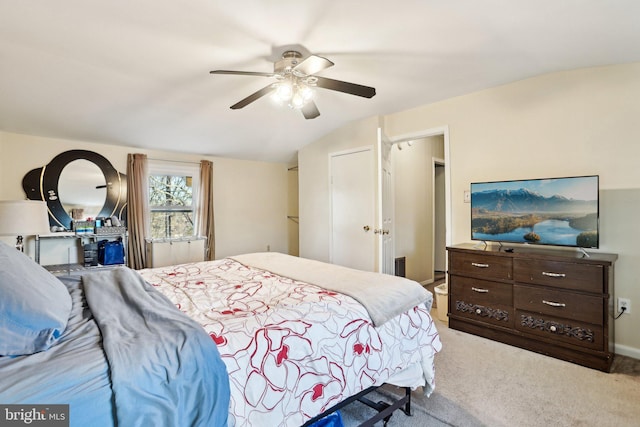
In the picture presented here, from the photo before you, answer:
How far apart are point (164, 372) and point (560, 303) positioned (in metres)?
2.79

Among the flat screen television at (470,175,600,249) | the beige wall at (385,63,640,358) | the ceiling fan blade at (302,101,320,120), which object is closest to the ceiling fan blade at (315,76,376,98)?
the ceiling fan blade at (302,101,320,120)

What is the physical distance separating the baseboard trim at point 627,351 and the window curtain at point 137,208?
5.04 m

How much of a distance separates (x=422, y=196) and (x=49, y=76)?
4609mm

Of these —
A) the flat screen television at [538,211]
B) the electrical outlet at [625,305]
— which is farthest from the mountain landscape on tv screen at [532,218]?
the electrical outlet at [625,305]

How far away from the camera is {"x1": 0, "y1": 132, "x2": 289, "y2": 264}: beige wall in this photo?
3461 millimetres

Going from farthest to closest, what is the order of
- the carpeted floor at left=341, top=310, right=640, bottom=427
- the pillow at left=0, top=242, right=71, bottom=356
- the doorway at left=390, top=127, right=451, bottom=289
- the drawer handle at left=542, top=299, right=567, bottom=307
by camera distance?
the doorway at left=390, top=127, right=451, bottom=289, the drawer handle at left=542, top=299, right=567, bottom=307, the carpeted floor at left=341, top=310, right=640, bottom=427, the pillow at left=0, top=242, right=71, bottom=356

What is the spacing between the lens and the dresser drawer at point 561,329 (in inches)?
91.4

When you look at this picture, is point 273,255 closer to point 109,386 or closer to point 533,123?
point 109,386

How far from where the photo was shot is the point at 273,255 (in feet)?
9.68

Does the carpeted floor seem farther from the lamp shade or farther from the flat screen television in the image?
the lamp shade

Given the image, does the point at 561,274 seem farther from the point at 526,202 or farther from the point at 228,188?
the point at 228,188

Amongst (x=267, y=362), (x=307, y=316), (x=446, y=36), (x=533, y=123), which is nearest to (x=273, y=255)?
(x=307, y=316)

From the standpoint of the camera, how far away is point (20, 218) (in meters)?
2.55

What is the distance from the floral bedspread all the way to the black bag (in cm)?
215
